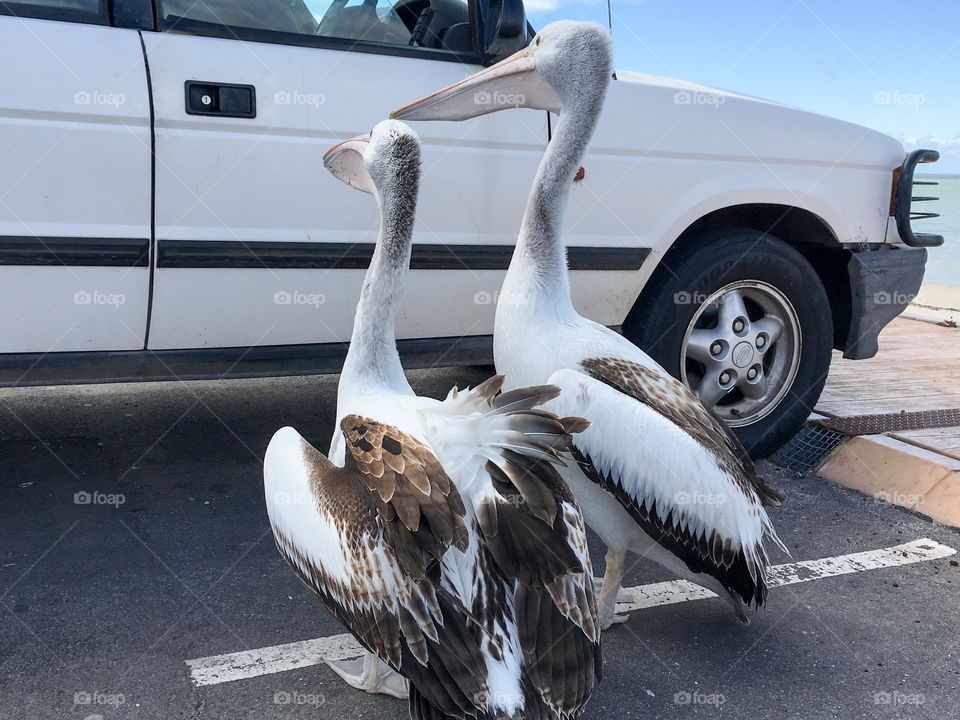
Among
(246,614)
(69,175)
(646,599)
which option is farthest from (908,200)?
(69,175)

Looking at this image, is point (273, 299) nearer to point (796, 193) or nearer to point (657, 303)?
point (657, 303)

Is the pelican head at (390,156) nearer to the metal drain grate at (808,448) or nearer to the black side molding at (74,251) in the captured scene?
the black side molding at (74,251)

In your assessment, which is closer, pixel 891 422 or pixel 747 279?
pixel 747 279

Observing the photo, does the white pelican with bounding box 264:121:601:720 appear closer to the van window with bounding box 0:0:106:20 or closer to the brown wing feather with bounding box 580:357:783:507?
the brown wing feather with bounding box 580:357:783:507

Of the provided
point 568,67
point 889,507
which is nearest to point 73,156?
point 568,67

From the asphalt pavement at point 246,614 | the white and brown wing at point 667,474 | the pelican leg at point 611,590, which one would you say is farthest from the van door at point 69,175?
the pelican leg at point 611,590

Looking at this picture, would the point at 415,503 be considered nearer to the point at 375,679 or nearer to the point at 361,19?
the point at 375,679

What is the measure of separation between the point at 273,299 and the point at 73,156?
2.99ft

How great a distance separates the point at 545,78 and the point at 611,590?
6.39ft

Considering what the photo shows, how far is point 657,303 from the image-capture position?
450 cm

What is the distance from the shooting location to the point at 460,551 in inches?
92.7

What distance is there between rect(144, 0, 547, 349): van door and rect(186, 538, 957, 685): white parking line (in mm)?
1342

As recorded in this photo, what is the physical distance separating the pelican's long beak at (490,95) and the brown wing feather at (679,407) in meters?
1.16

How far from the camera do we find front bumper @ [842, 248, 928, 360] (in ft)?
15.9
